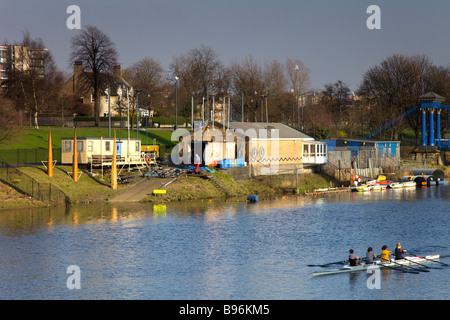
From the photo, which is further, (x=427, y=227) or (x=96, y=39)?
(x=96, y=39)

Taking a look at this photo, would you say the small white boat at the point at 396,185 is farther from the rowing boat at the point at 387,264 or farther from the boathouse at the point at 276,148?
the rowing boat at the point at 387,264

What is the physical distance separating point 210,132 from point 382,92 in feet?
217

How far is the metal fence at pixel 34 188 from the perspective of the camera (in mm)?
55281

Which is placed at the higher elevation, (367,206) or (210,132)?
(210,132)

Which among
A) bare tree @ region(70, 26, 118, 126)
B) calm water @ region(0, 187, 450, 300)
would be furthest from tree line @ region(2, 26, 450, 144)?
calm water @ region(0, 187, 450, 300)

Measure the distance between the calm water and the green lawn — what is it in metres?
29.2

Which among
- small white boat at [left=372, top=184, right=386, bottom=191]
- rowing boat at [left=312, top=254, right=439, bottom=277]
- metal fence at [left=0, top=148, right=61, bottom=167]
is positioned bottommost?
rowing boat at [left=312, top=254, right=439, bottom=277]

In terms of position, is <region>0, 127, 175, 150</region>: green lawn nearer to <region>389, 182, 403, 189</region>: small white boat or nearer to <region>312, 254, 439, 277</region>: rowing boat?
<region>389, 182, 403, 189</region>: small white boat

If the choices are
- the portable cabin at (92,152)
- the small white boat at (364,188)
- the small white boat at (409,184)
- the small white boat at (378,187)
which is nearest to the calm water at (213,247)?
the portable cabin at (92,152)

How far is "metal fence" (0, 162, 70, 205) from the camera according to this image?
55281mm

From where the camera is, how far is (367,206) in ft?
201
